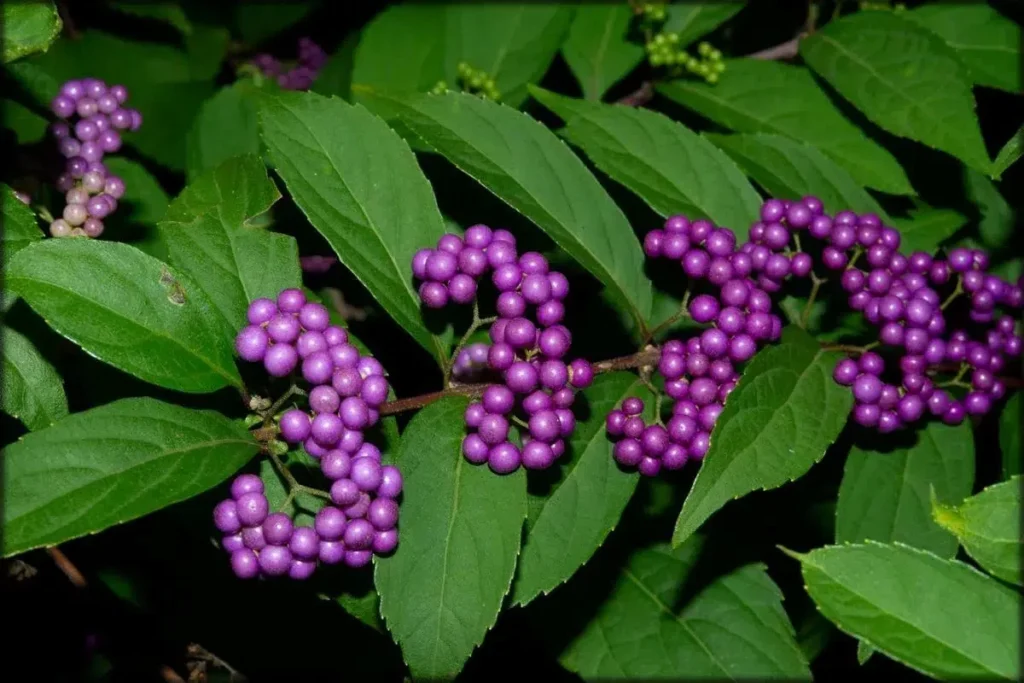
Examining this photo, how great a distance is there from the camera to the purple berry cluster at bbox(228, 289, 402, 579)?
1.83 meters

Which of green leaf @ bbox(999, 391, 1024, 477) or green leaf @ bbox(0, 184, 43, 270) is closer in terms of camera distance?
green leaf @ bbox(0, 184, 43, 270)

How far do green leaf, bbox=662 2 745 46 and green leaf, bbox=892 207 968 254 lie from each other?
905 mm

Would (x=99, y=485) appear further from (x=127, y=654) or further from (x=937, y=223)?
(x=937, y=223)

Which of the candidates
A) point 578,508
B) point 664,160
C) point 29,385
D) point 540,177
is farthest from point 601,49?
point 29,385

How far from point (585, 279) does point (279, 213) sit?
0.87 metres

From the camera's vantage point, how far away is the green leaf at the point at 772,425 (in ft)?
5.97

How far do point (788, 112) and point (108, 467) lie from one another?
2.19 m

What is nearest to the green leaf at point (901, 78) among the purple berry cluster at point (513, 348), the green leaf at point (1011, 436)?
the green leaf at point (1011, 436)

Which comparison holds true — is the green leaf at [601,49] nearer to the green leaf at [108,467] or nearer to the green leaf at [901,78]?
the green leaf at [901,78]

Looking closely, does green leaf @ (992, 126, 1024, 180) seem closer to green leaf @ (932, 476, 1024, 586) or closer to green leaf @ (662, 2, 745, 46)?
green leaf @ (932, 476, 1024, 586)

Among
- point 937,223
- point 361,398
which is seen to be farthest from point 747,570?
point 361,398

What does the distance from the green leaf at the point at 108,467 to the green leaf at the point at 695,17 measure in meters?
2.09

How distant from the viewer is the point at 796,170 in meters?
2.68

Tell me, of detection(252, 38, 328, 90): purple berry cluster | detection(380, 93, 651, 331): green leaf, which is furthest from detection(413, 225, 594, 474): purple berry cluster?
detection(252, 38, 328, 90): purple berry cluster
